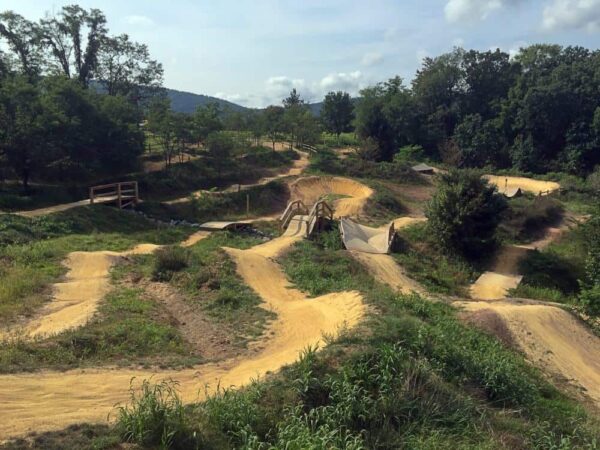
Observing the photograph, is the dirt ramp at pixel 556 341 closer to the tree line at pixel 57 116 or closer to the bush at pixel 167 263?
the bush at pixel 167 263

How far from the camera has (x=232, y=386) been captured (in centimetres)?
872

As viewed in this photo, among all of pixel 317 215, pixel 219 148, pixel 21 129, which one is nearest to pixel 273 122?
pixel 219 148

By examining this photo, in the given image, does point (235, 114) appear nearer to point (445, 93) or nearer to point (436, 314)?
point (445, 93)

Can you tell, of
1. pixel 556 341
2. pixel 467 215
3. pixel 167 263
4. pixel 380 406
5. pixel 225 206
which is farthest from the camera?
pixel 225 206

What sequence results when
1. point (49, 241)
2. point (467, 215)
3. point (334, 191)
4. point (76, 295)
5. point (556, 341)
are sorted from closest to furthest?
1. point (556, 341)
2. point (76, 295)
3. point (49, 241)
4. point (467, 215)
5. point (334, 191)

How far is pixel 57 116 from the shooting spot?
1104 inches

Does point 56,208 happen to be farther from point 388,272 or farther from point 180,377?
point 180,377

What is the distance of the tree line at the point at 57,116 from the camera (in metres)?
26.8

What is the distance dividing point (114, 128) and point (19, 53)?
15.7m

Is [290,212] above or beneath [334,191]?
beneath

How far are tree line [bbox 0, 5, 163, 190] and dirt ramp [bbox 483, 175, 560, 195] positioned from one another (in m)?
28.2

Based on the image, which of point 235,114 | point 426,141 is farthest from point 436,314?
point 426,141

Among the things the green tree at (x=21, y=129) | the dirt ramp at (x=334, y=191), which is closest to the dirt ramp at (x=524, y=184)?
the dirt ramp at (x=334, y=191)

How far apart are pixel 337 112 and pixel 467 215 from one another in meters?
48.3
